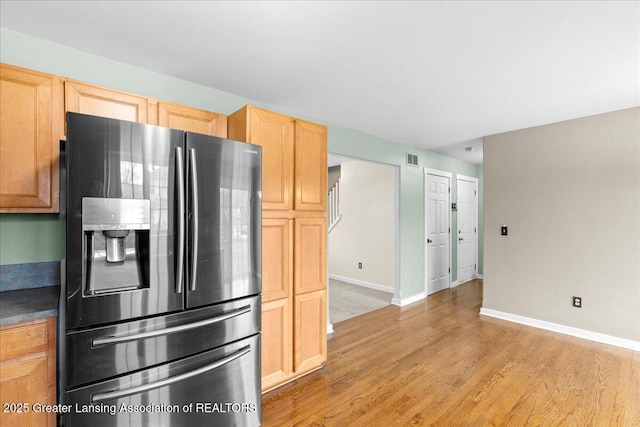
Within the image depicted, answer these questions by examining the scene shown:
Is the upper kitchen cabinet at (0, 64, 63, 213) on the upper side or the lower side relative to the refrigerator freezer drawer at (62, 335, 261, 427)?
upper

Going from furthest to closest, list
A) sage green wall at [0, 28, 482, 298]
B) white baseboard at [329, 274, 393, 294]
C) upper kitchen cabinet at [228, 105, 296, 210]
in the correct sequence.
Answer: white baseboard at [329, 274, 393, 294]
upper kitchen cabinet at [228, 105, 296, 210]
sage green wall at [0, 28, 482, 298]

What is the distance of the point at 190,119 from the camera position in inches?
90.4

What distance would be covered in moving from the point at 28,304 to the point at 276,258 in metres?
1.45

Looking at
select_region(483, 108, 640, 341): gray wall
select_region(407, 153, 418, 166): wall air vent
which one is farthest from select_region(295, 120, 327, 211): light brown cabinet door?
select_region(483, 108, 640, 341): gray wall

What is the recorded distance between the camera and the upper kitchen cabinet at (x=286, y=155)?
237 centimetres

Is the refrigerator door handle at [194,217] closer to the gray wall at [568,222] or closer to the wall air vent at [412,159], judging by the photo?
the wall air vent at [412,159]

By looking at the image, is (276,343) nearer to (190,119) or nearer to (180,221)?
(180,221)

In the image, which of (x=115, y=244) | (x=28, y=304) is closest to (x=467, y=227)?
(x=115, y=244)

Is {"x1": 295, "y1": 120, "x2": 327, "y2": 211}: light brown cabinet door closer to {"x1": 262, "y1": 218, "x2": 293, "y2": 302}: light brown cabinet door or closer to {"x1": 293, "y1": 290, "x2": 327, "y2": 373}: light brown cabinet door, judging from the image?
{"x1": 262, "y1": 218, "x2": 293, "y2": 302}: light brown cabinet door

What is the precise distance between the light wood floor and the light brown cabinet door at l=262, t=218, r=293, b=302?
82 centimetres

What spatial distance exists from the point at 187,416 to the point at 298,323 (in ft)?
3.46

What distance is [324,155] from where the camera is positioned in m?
2.83

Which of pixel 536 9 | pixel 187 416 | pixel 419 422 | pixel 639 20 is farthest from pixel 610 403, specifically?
pixel 187 416

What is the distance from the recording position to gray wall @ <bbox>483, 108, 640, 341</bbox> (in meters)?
3.28
